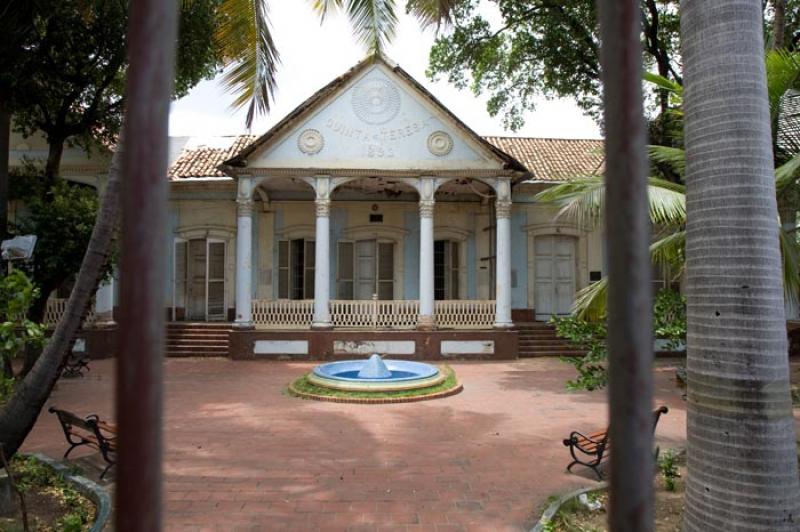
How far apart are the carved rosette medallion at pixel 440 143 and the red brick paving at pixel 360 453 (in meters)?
5.63

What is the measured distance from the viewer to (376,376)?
9.95 metres

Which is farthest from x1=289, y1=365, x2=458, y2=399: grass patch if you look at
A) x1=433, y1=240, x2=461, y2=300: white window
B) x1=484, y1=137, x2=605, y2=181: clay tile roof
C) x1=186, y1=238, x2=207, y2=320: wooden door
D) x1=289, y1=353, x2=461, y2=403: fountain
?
x1=484, y1=137, x2=605, y2=181: clay tile roof

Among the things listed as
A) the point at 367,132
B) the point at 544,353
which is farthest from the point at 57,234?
the point at 544,353

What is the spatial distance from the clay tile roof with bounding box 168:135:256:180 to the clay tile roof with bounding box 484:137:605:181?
8015mm

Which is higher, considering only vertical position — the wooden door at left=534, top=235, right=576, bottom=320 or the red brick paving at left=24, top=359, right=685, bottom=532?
the wooden door at left=534, top=235, right=576, bottom=320

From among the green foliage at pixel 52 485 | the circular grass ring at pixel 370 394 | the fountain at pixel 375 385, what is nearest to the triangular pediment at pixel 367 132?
the fountain at pixel 375 385

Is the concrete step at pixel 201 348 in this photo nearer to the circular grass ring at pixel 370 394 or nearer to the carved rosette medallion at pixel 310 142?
the circular grass ring at pixel 370 394

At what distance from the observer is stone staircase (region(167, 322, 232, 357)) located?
13555 mm

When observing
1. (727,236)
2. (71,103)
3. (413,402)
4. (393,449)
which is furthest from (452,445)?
(71,103)

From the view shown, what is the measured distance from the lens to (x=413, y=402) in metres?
8.67

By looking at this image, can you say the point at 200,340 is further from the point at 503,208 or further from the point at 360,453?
the point at 360,453

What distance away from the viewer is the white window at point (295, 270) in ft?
51.4

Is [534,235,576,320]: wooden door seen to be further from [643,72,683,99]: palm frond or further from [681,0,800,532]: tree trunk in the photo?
[681,0,800,532]: tree trunk

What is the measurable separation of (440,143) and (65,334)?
10.4 m
